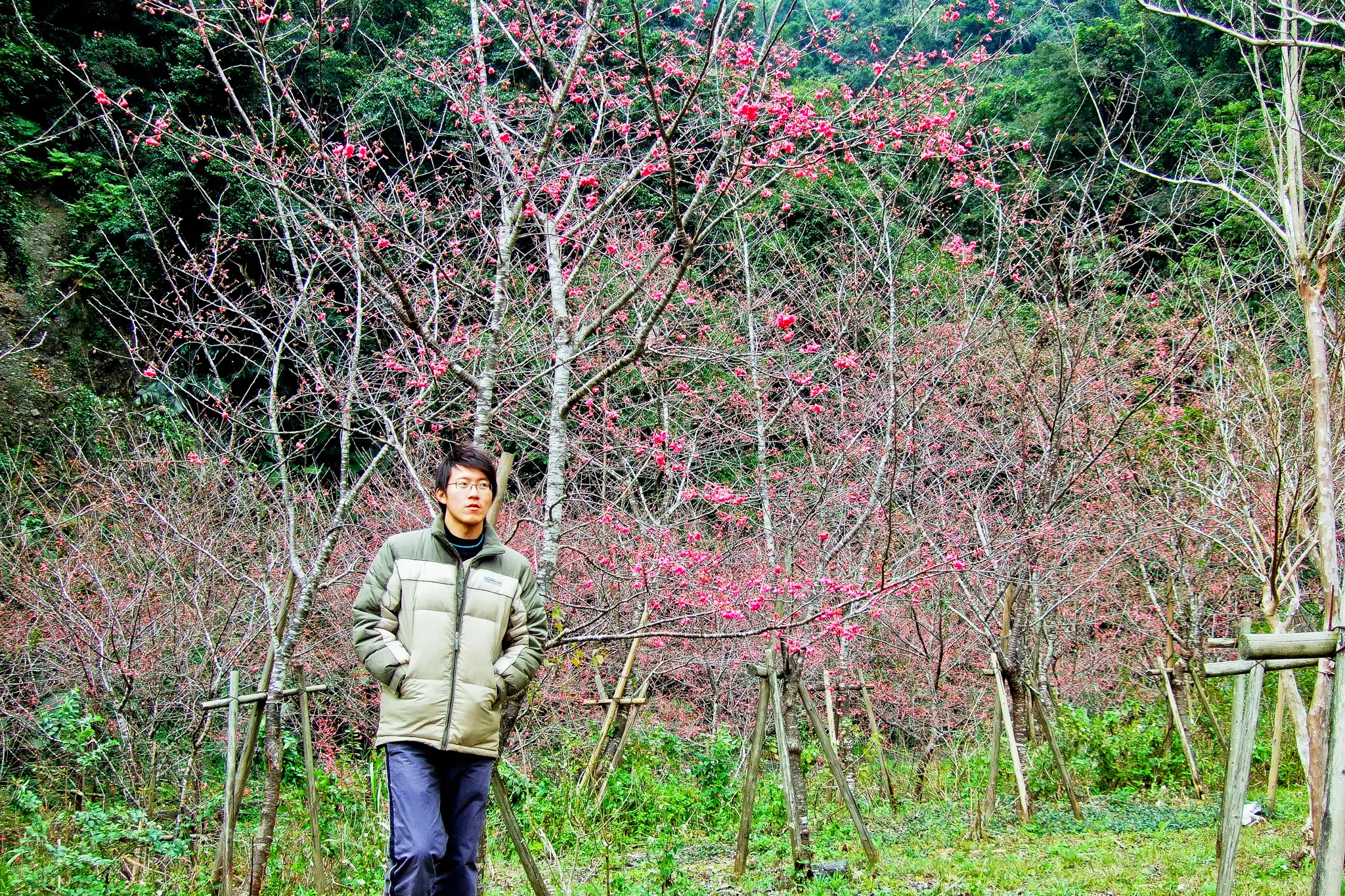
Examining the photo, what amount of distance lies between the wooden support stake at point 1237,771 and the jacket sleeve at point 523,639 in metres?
2.18

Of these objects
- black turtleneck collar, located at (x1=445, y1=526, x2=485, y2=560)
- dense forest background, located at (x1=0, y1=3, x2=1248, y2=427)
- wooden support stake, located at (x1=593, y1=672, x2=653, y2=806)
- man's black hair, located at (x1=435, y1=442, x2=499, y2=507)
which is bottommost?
wooden support stake, located at (x1=593, y1=672, x2=653, y2=806)

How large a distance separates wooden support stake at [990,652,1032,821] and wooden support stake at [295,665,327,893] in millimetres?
4605

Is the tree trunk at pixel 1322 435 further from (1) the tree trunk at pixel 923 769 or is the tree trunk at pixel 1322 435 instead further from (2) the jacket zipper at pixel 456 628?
(1) the tree trunk at pixel 923 769

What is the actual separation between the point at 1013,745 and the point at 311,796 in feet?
16.7

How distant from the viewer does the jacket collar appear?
3.20 m

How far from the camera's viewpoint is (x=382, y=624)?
10.3 ft

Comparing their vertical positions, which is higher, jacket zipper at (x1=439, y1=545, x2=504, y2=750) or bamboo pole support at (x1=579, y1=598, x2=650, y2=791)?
jacket zipper at (x1=439, y1=545, x2=504, y2=750)

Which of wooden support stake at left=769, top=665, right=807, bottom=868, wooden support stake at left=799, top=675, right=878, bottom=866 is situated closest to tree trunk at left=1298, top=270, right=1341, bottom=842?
wooden support stake at left=799, top=675, right=878, bottom=866

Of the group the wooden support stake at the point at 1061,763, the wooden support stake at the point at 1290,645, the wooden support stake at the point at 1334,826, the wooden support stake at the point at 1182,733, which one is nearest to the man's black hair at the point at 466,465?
the wooden support stake at the point at 1290,645

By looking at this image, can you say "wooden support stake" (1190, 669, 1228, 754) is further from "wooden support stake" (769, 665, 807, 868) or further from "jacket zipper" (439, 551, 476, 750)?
"jacket zipper" (439, 551, 476, 750)

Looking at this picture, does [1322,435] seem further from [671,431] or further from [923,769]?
[671,431]

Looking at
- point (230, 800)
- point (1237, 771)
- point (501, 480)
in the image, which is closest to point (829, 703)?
point (230, 800)

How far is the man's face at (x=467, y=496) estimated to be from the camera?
3199 mm

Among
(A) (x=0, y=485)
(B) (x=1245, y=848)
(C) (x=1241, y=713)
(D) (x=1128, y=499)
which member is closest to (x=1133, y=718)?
(D) (x=1128, y=499)
